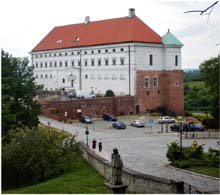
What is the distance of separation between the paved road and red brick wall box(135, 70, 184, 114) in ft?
30.8

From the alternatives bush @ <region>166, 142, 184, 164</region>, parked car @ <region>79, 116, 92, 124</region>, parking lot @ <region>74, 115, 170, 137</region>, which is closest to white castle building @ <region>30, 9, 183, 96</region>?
parking lot @ <region>74, 115, 170, 137</region>

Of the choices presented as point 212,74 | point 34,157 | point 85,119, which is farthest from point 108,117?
point 34,157

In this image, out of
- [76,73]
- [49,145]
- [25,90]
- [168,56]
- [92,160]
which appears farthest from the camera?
[76,73]

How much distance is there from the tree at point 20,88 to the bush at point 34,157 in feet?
28.9

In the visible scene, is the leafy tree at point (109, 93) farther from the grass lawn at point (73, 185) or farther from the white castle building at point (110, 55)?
the grass lawn at point (73, 185)

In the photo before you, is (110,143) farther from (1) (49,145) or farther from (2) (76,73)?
(2) (76,73)

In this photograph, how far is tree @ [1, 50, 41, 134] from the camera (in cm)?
3093

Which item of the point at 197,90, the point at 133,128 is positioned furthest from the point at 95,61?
the point at 197,90

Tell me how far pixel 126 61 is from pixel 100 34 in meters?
6.86

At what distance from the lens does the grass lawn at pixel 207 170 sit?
62.6ft

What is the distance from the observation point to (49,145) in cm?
2106

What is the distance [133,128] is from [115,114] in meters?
11.0

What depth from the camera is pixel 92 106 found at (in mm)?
51812

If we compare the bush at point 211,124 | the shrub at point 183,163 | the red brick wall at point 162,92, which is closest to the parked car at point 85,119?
the red brick wall at point 162,92
